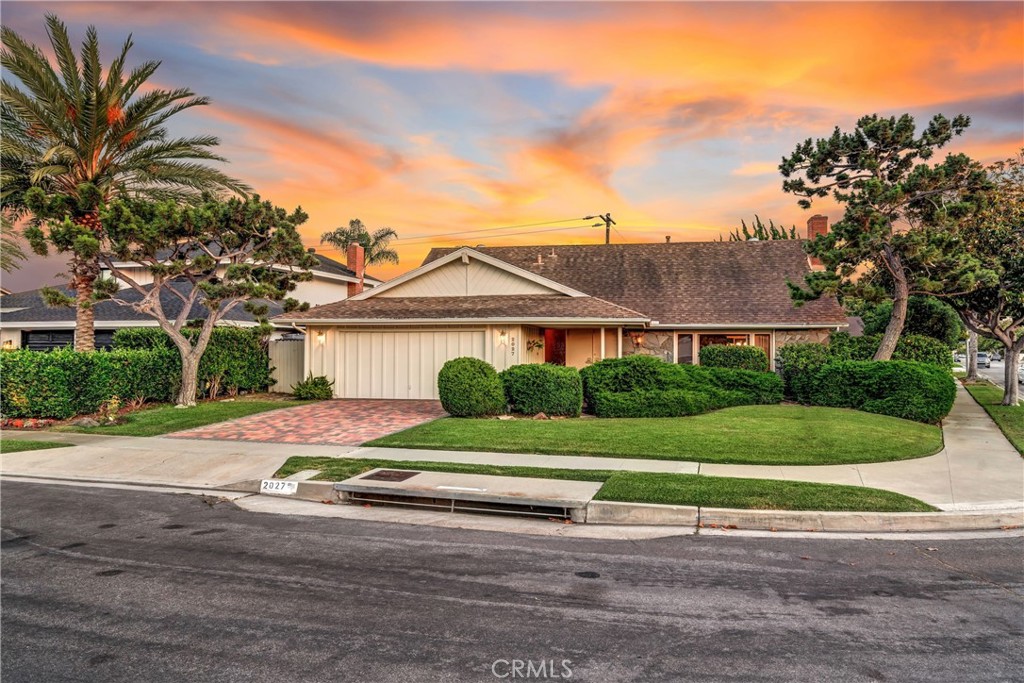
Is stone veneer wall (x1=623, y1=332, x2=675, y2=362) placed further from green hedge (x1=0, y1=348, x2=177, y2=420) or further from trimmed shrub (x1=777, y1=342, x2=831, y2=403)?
green hedge (x1=0, y1=348, x2=177, y2=420)

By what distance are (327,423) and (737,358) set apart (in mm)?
13825

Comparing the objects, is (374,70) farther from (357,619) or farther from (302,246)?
(357,619)

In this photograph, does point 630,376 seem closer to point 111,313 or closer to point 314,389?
point 314,389

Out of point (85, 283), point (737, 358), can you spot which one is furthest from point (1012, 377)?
point (85, 283)

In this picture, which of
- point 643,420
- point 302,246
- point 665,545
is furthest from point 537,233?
point 665,545

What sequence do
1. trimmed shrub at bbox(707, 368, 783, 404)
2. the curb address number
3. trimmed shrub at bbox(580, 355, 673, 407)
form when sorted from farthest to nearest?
trimmed shrub at bbox(707, 368, 783, 404) < trimmed shrub at bbox(580, 355, 673, 407) < the curb address number

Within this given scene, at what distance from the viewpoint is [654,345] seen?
81.2 ft

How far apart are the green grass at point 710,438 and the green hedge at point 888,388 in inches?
28.6

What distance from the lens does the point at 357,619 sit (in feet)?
16.4

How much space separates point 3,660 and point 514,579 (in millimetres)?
3920

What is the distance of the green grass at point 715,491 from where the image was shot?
8.36 meters

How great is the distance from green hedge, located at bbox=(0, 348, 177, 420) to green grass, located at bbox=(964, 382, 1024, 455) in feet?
72.0

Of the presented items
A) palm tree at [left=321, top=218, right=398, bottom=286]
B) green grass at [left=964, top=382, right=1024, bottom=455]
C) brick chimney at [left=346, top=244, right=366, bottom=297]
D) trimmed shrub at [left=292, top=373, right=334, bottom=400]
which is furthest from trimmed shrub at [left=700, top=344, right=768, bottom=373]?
palm tree at [left=321, top=218, right=398, bottom=286]

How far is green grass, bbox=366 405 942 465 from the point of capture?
38.4ft
